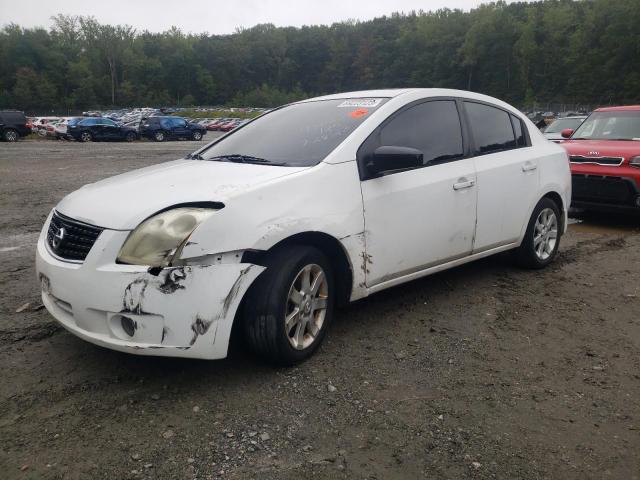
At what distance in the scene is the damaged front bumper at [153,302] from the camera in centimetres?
268

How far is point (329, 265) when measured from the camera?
332 centimetres

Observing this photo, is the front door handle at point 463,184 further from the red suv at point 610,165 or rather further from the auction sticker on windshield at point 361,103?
the red suv at point 610,165

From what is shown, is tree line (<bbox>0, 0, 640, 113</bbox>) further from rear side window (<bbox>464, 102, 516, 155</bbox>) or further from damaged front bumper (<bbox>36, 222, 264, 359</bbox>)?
damaged front bumper (<bbox>36, 222, 264, 359</bbox>)

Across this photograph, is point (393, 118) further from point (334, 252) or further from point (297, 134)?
point (334, 252)

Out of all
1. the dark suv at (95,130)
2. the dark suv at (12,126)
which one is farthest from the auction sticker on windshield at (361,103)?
the dark suv at (95,130)

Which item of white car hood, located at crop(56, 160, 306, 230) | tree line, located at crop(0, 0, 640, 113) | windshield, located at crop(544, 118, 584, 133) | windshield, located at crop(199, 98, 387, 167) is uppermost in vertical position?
tree line, located at crop(0, 0, 640, 113)

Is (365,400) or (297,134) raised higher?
(297,134)

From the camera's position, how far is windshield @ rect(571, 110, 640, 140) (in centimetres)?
812

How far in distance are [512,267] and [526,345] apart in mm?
1853

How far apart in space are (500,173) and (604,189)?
12.4 ft

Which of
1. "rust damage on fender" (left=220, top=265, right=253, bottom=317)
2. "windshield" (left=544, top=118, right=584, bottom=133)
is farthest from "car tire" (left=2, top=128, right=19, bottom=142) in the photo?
"rust damage on fender" (left=220, top=265, right=253, bottom=317)

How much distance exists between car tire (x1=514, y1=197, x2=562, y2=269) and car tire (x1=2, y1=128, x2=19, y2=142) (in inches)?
1214

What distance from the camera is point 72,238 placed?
9.65 feet

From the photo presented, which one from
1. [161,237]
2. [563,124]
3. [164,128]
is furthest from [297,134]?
[164,128]
